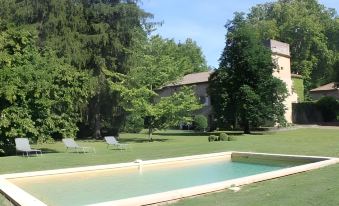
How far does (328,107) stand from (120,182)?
47.9 metres

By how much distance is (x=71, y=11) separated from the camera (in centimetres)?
3584

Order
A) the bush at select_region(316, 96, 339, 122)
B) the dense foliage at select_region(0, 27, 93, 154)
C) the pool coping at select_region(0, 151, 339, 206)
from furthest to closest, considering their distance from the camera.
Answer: the bush at select_region(316, 96, 339, 122) < the dense foliage at select_region(0, 27, 93, 154) < the pool coping at select_region(0, 151, 339, 206)

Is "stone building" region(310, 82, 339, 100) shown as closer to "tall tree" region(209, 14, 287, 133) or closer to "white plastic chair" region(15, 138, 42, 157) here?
"tall tree" region(209, 14, 287, 133)

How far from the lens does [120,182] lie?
14562mm

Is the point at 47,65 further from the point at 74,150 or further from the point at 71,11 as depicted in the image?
the point at 71,11

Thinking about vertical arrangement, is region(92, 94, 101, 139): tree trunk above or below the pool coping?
above

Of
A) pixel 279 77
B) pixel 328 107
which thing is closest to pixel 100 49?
pixel 279 77

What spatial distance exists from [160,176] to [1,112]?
9826 millimetres

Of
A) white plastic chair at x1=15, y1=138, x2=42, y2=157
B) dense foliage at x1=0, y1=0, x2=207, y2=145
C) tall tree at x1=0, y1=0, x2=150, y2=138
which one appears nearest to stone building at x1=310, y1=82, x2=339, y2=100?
dense foliage at x1=0, y1=0, x2=207, y2=145

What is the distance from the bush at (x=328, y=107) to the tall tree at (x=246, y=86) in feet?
60.3

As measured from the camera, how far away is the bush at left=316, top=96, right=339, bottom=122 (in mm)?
57281

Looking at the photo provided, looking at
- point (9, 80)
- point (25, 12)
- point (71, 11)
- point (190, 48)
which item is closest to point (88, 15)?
point (71, 11)

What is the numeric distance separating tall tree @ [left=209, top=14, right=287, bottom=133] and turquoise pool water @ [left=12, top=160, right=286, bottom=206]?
71.0 ft

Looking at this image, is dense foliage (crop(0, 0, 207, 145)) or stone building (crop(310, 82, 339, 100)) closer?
dense foliage (crop(0, 0, 207, 145))
